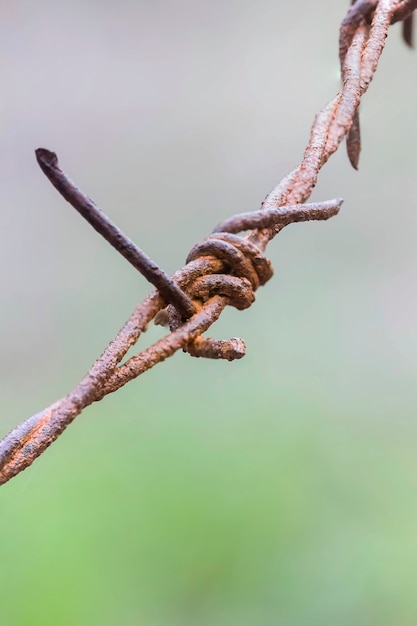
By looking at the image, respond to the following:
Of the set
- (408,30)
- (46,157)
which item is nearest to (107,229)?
A: (46,157)

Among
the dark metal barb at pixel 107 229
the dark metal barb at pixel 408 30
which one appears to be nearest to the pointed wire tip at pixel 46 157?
the dark metal barb at pixel 107 229

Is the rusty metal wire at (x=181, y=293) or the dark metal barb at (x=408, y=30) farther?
the dark metal barb at (x=408, y=30)

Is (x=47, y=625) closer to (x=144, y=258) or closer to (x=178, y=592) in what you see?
(x=178, y=592)

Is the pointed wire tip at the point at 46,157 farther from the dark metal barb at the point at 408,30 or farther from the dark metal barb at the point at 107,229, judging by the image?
the dark metal barb at the point at 408,30

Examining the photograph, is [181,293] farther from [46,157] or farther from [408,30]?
[408,30]

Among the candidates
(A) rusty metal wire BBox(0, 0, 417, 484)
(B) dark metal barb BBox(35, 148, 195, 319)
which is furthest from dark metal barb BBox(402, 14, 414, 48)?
(B) dark metal barb BBox(35, 148, 195, 319)

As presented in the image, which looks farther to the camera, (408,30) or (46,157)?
(408,30)

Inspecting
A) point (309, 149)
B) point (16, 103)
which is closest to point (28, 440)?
point (309, 149)
